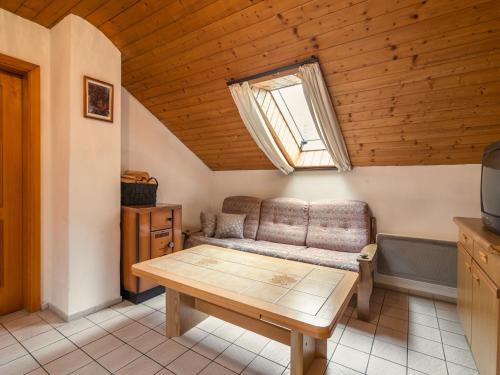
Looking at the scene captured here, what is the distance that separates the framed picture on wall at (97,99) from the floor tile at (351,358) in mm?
2708

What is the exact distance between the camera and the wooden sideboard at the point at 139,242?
2.47 meters

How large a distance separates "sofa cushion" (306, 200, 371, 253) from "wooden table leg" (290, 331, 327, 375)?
1318mm

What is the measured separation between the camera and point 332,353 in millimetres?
1784

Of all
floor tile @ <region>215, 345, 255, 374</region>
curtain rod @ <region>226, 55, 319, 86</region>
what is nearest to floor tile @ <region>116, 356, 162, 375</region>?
floor tile @ <region>215, 345, 255, 374</region>

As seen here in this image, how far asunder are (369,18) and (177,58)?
1.67 m

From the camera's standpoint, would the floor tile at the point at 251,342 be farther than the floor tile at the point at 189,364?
Yes

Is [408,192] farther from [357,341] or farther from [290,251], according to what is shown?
[357,341]

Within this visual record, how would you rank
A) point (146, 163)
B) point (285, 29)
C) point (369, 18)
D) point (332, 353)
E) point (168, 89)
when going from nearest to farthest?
point (369, 18) → point (332, 353) → point (285, 29) → point (168, 89) → point (146, 163)

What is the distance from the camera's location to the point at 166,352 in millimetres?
1768

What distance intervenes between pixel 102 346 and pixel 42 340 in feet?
1.55

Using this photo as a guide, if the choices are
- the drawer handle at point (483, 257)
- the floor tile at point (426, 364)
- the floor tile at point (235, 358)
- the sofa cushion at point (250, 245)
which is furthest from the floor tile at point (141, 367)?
the drawer handle at point (483, 257)

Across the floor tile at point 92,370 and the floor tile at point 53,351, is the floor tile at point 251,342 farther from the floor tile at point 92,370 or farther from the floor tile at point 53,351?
the floor tile at point 53,351

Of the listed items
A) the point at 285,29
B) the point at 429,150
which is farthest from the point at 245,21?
the point at 429,150

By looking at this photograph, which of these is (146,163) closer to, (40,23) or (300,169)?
(40,23)
